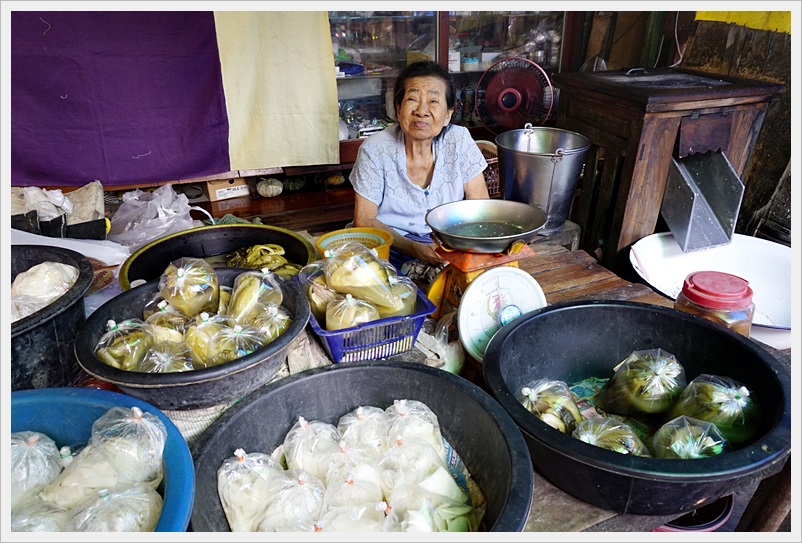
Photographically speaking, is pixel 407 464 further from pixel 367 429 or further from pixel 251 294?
pixel 251 294

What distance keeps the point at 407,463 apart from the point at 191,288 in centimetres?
72

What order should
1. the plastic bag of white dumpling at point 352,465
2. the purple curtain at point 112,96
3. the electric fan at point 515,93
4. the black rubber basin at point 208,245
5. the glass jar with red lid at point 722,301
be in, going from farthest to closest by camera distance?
the electric fan at point 515,93
the purple curtain at point 112,96
the black rubber basin at point 208,245
the glass jar with red lid at point 722,301
the plastic bag of white dumpling at point 352,465

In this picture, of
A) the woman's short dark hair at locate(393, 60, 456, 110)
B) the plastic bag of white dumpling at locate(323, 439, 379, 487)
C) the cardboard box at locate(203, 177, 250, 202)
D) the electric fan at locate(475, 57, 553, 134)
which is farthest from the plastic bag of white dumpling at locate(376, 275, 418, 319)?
the cardboard box at locate(203, 177, 250, 202)

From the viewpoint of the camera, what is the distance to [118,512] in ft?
2.83

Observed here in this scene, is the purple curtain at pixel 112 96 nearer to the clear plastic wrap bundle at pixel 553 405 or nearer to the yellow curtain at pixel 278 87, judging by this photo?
the yellow curtain at pixel 278 87

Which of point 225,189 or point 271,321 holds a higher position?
point 271,321

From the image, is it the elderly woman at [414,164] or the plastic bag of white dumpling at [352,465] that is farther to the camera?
the elderly woman at [414,164]

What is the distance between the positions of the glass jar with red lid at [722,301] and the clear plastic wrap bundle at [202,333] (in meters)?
1.47

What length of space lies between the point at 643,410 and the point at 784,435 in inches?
14.0

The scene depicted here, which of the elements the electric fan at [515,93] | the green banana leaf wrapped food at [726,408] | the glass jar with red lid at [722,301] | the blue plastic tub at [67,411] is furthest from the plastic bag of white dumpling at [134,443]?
the electric fan at [515,93]

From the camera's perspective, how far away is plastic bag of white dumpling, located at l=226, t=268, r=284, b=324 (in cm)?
131

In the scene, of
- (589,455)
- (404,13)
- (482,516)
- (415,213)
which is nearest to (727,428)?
(589,455)

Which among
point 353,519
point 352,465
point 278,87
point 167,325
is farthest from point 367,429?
point 278,87

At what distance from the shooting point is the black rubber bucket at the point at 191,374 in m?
1.04
